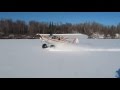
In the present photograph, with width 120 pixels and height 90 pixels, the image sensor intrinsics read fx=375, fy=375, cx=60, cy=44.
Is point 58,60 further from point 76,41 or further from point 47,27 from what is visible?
point 47,27

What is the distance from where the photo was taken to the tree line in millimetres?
5332

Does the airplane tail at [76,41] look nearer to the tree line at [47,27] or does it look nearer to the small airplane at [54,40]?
the small airplane at [54,40]

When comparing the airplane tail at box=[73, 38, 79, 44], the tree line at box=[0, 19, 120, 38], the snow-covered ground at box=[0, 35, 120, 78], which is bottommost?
the snow-covered ground at box=[0, 35, 120, 78]

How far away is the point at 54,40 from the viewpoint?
212 inches

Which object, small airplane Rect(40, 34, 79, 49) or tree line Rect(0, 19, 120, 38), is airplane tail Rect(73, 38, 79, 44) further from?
tree line Rect(0, 19, 120, 38)

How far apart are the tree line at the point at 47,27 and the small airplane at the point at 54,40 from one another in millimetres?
72

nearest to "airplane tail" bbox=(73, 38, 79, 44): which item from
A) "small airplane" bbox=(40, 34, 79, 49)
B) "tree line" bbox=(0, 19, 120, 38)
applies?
"small airplane" bbox=(40, 34, 79, 49)

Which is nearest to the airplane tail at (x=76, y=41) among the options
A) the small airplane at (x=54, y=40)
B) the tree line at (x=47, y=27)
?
the small airplane at (x=54, y=40)

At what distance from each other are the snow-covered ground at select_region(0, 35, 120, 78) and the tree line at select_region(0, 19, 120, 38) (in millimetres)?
124

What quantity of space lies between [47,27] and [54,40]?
21cm

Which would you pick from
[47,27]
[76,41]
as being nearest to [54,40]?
[47,27]
